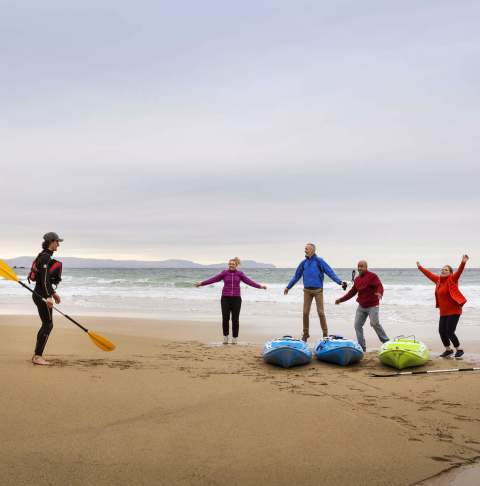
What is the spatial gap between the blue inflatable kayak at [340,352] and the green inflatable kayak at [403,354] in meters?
0.41

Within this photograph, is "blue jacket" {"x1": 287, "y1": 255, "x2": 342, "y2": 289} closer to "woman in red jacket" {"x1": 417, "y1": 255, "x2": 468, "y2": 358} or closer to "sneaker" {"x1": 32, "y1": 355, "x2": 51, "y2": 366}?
"woman in red jacket" {"x1": 417, "y1": 255, "x2": 468, "y2": 358}

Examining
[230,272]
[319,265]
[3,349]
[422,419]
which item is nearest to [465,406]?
[422,419]

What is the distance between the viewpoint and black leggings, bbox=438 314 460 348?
9695mm

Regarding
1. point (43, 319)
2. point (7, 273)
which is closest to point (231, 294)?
point (43, 319)

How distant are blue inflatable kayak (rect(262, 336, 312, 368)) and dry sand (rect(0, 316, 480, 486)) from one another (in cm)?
16

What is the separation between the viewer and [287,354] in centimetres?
858

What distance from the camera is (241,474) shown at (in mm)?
4164

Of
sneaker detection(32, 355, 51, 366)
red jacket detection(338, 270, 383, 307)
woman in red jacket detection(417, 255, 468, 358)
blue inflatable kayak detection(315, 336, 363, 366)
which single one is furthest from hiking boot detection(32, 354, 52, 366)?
woman in red jacket detection(417, 255, 468, 358)

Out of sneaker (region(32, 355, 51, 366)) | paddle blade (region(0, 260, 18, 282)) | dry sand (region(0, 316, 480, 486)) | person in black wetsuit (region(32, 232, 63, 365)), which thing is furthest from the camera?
paddle blade (region(0, 260, 18, 282))

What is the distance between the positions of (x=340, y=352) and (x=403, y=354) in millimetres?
975

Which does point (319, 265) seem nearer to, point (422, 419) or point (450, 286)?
point (450, 286)

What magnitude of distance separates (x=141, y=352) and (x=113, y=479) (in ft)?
19.8

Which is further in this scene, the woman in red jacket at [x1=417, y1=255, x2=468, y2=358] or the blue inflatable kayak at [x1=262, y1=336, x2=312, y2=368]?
the woman in red jacket at [x1=417, y1=255, x2=468, y2=358]

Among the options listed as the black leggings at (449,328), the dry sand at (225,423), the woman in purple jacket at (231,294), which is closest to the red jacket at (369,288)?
the black leggings at (449,328)
